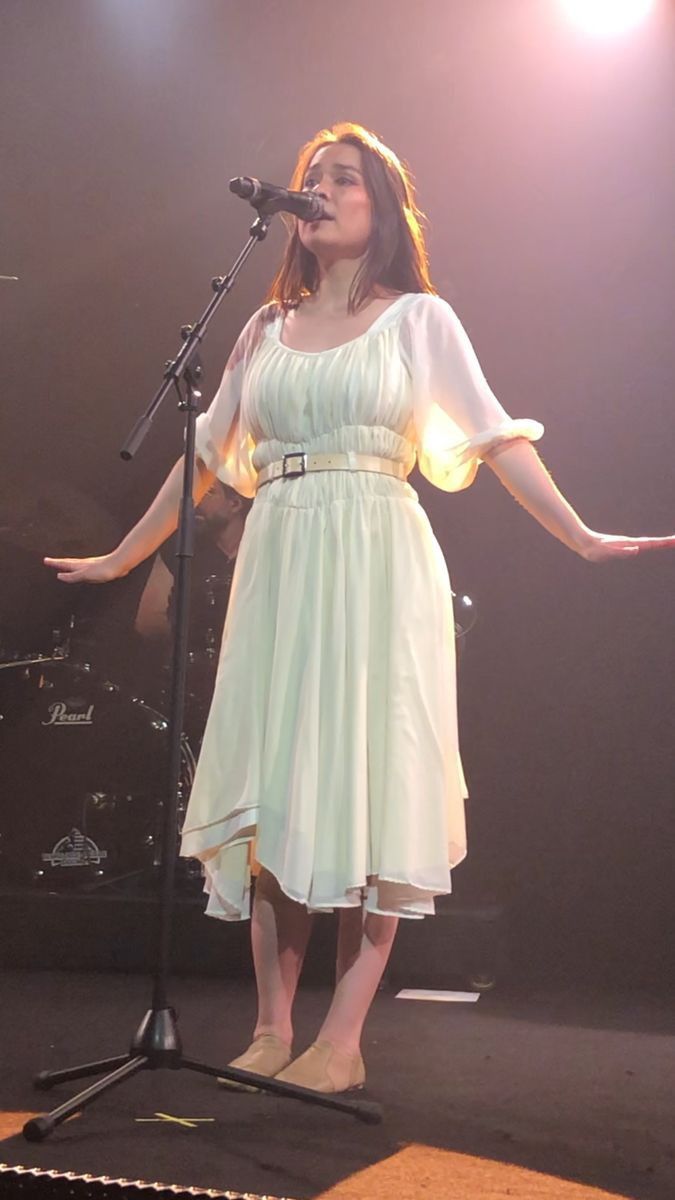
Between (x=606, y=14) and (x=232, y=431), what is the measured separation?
1.62 meters

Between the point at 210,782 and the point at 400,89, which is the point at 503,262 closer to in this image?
the point at 400,89

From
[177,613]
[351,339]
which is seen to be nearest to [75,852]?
[177,613]

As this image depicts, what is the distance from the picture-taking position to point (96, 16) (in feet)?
10.8

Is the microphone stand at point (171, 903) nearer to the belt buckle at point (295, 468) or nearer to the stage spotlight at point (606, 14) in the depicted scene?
the belt buckle at point (295, 468)

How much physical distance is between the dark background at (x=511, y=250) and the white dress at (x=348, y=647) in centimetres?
138

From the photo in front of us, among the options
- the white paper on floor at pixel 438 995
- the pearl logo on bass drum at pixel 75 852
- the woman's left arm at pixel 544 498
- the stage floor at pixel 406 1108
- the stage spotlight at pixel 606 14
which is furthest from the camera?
the pearl logo on bass drum at pixel 75 852

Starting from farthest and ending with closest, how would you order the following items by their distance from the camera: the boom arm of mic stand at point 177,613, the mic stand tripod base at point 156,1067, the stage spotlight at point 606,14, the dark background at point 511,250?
1. the dark background at point 511,250
2. the stage spotlight at point 606,14
3. the boom arm of mic stand at point 177,613
4. the mic stand tripod base at point 156,1067

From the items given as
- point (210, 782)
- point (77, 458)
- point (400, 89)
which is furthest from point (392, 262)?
point (77, 458)

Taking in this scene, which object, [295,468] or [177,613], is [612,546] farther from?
[177,613]

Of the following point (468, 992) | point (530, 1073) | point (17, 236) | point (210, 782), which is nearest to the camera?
point (210, 782)

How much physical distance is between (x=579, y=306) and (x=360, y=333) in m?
1.45

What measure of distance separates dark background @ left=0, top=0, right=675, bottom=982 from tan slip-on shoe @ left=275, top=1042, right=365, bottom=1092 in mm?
1409

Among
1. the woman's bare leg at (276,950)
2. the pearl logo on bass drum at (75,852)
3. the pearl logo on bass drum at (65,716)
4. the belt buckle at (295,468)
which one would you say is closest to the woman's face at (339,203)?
the belt buckle at (295,468)

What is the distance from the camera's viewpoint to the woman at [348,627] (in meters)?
1.85
